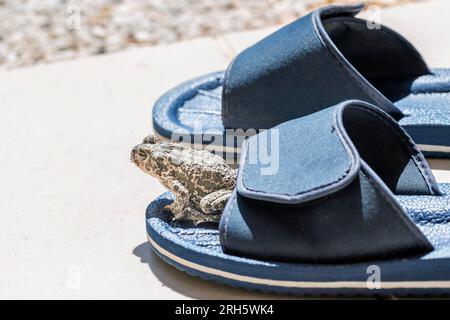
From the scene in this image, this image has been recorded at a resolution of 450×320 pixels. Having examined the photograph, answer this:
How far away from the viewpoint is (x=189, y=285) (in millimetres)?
2500

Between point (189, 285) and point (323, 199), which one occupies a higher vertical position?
point (323, 199)

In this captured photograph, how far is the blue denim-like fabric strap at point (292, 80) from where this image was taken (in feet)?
10.2

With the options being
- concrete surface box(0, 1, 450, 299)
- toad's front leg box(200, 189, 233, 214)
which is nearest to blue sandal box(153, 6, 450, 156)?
concrete surface box(0, 1, 450, 299)

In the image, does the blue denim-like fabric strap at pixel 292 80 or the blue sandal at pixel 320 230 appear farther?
the blue denim-like fabric strap at pixel 292 80

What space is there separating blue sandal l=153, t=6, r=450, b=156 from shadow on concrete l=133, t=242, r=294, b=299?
0.79 metres

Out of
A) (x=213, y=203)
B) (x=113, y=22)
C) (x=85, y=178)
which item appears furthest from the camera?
(x=113, y=22)

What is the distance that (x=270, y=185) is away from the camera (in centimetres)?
239

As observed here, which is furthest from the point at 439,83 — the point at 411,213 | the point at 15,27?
the point at 15,27

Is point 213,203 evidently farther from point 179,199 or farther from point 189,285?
point 189,285

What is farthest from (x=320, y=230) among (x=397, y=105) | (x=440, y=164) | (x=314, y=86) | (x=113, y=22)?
(x=113, y=22)

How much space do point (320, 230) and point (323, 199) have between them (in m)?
0.08

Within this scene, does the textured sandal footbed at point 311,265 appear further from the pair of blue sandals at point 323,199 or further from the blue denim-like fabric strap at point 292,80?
the blue denim-like fabric strap at point 292,80

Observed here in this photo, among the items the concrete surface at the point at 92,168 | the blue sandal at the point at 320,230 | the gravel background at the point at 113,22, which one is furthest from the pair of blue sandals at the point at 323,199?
the gravel background at the point at 113,22

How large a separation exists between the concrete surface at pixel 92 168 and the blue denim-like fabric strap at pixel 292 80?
42 cm
